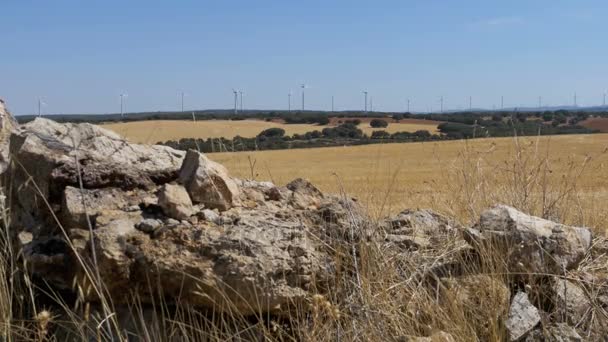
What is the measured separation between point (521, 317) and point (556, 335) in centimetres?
17

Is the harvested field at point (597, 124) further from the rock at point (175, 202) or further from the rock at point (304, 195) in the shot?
the rock at point (175, 202)

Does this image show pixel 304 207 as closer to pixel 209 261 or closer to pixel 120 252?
pixel 209 261

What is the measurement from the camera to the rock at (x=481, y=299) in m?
3.25

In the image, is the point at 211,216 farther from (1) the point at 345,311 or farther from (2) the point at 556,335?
(2) the point at 556,335

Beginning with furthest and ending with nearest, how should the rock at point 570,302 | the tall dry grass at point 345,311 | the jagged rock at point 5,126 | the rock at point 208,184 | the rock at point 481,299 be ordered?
1. the jagged rock at point 5,126
2. the rock at point 208,184
3. the rock at point 570,302
4. the rock at point 481,299
5. the tall dry grass at point 345,311

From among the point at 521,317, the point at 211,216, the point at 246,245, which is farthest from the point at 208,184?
the point at 521,317

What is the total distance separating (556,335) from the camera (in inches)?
125

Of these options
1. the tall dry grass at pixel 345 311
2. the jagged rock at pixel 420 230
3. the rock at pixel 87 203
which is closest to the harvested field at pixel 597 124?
the jagged rock at pixel 420 230

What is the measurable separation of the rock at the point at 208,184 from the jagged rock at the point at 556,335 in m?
1.65

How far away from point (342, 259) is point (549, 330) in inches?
40.4

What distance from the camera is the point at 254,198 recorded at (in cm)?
404

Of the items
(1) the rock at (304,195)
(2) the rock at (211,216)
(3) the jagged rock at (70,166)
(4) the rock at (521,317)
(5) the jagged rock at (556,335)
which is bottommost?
(5) the jagged rock at (556,335)

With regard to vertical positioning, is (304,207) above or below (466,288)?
above

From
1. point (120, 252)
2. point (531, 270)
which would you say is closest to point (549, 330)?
point (531, 270)
